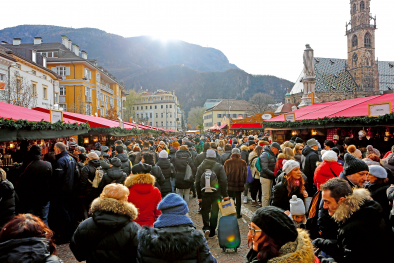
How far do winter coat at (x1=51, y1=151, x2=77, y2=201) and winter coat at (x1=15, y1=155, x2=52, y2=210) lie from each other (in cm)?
22

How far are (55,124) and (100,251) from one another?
571cm

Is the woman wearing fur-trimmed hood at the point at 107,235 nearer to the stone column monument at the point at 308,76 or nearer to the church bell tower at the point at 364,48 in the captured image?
the stone column monument at the point at 308,76

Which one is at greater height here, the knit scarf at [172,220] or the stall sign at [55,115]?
the stall sign at [55,115]

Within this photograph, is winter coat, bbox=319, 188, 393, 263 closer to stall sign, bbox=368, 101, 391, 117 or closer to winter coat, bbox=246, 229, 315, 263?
winter coat, bbox=246, 229, 315, 263

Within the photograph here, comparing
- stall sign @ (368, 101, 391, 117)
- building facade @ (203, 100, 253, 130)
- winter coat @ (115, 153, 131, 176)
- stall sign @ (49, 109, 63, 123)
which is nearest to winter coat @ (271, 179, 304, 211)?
winter coat @ (115, 153, 131, 176)

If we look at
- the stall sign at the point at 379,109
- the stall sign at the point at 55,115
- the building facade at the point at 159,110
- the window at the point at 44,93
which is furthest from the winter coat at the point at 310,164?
the building facade at the point at 159,110

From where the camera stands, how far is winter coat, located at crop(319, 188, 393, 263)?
2.07 meters

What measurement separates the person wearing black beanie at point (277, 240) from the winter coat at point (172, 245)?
59cm

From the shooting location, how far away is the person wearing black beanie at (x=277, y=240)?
5.31 feet

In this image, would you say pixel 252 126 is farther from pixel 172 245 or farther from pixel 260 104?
pixel 260 104

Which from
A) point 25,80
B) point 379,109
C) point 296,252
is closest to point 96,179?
point 296,252

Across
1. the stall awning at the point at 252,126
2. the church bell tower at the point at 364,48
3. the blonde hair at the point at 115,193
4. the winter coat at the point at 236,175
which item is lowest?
the winter coat at the point at 236,175

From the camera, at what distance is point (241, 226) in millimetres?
5910

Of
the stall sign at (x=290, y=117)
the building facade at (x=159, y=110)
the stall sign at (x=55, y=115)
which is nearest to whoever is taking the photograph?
the stall sign at (x=55, y=115)
